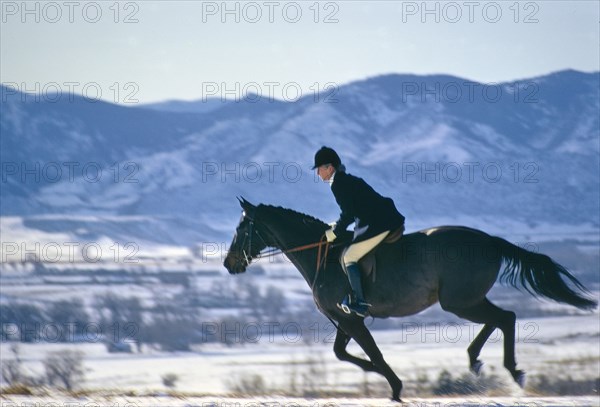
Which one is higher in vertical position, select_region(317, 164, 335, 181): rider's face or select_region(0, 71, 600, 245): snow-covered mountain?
select_region(0, 71, 600, 245): snow-covered mountain

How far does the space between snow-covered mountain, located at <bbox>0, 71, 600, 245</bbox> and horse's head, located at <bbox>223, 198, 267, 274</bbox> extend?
336ft

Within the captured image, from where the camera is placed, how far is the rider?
40.4 feet

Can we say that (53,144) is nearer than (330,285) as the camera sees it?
No

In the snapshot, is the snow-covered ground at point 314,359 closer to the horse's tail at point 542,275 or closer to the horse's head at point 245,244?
the horse's head at point 245,244

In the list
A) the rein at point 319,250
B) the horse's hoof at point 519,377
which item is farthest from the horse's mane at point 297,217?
the horse's hoof at point 519,377

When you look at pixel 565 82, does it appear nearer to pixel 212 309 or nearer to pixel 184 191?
pixel 184 191

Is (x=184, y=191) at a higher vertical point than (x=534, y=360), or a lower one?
higher

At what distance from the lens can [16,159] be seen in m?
140

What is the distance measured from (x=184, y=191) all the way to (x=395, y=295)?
12027 cm

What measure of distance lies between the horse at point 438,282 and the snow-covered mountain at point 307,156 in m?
103

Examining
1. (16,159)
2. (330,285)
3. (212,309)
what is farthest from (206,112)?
(330,285)

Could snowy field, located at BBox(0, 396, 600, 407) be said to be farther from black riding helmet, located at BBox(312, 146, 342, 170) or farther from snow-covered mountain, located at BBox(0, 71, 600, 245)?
snow-covered mountain, located at BBox(0, 71, 600, 245)

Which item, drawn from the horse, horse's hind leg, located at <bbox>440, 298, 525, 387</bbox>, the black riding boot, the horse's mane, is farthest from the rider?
horse's hind leg, located at <bbox>440, 298, 525, 387</bbox>

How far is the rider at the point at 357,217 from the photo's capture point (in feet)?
40.4
